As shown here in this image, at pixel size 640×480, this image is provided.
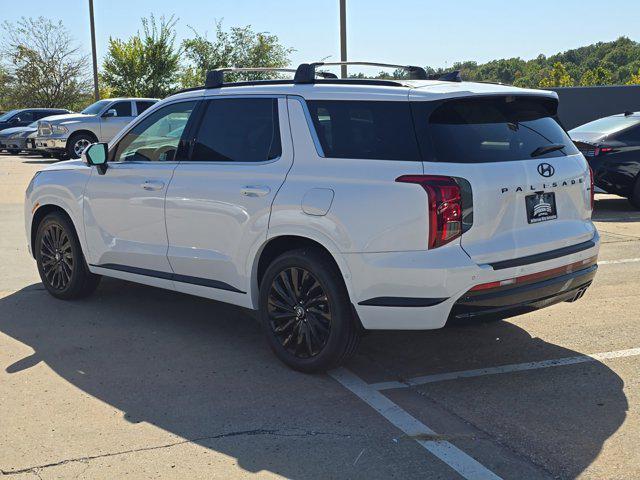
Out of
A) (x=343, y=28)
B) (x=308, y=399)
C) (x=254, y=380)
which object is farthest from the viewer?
(x=343, y=28)

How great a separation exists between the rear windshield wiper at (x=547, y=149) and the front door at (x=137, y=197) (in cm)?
252

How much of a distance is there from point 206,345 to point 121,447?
1.72m

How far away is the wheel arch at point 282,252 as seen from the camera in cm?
471

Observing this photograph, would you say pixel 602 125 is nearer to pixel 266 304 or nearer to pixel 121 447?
pixel 266 304

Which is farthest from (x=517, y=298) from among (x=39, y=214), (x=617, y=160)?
(x=617, y=160)

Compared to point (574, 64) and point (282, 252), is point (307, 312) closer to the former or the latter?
point (282, 252)

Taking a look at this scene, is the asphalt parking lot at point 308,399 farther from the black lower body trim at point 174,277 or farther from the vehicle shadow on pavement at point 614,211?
the vehicle shadow on pavement at point 614,211

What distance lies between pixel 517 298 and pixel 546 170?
2.65ft

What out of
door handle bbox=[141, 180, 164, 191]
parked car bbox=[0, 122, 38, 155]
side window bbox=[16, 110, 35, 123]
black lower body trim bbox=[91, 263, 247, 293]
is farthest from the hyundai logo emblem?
side window bbox=[16, 110, 35, 123]

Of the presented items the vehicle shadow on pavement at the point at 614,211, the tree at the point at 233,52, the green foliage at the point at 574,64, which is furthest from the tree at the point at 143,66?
the green foliage at the point at 574,64

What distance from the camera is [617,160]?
11898 mm

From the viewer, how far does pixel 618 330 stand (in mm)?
5883

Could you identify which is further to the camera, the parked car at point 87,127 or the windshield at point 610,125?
the parked car at point 87,127

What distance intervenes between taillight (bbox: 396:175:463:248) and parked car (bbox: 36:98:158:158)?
60.3 ft
